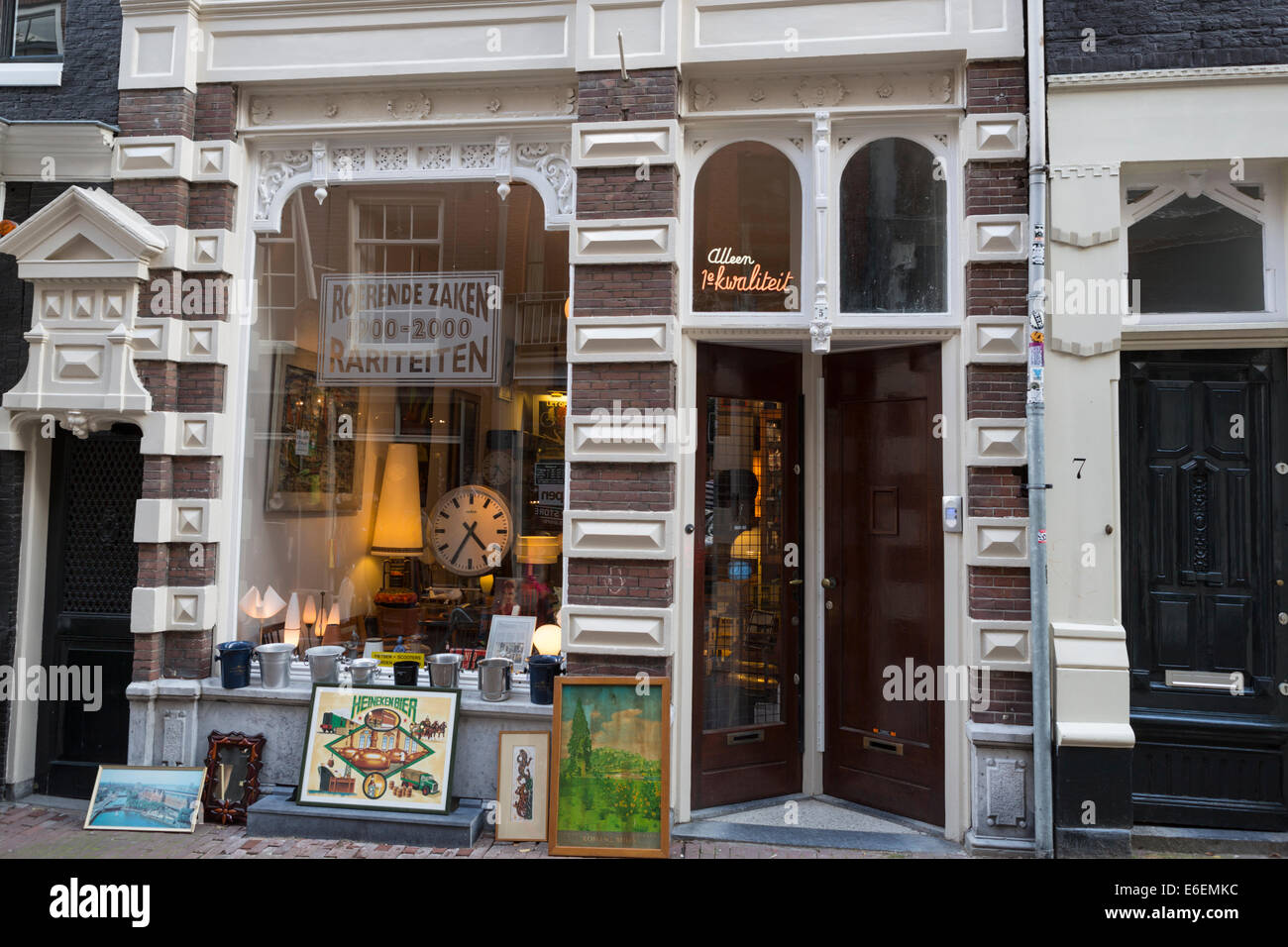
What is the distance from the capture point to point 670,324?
604cm

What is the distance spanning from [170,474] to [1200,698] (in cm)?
765

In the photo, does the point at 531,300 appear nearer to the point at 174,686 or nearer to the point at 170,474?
the point at 170,474

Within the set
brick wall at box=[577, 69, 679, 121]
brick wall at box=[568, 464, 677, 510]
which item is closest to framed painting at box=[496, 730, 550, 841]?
brick wall at box=[568, 464, 677, 510]

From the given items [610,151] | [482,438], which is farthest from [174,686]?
[610,151]

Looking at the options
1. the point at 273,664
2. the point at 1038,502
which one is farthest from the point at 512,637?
the point at 1038,502

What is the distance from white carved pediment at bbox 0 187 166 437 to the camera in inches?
251

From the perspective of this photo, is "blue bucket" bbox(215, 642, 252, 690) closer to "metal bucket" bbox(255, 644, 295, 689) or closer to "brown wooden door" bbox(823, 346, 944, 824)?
"metal bucket" bbox(255, 644, 295, 689)

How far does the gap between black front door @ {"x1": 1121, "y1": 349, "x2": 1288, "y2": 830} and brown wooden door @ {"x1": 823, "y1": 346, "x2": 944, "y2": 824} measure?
134 centimetres

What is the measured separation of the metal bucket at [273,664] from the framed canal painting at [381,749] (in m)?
0.53

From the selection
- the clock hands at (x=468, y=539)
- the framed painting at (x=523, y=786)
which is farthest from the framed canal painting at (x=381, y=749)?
the clock hands at (x=468, y=539)

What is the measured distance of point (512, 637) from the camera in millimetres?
6578

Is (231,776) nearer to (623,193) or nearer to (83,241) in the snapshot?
(83,241)

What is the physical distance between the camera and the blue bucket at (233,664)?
20.8 ft

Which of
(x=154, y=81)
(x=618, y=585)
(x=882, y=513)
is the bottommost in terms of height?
(x=618, y=585)
